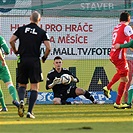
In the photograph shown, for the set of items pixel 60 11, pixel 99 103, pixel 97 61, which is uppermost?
pixel 60 11

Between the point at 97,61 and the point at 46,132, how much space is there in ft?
28.3

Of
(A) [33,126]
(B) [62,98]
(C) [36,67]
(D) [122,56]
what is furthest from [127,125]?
(B) [62,98]

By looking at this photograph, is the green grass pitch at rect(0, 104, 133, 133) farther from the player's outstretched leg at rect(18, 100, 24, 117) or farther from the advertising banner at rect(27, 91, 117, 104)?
the advertising banner at rect(27, 91, 117, 104)

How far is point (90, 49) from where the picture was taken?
16.5 meters

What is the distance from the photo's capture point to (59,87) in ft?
49.6

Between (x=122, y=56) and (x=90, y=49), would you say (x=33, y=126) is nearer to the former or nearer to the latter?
(x=122, y=56)

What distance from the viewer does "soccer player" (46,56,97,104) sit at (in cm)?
1502

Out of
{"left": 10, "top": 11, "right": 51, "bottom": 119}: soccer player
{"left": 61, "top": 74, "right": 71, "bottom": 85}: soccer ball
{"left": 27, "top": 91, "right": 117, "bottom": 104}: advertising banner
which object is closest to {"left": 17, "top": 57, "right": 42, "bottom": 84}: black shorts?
{"left": 10, "top": 11, "right": 51, "bottom": 119}: soccer player

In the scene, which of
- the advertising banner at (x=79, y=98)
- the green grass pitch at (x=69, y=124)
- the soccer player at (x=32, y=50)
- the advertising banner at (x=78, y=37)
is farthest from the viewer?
the advertising banner at (x=78, y=37)

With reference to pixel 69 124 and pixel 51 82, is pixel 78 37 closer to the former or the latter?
pixel 51 82

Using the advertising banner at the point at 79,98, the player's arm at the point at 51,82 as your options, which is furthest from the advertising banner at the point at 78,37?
the player's arm at the point at 51,82

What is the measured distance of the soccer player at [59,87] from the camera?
15.0 metres

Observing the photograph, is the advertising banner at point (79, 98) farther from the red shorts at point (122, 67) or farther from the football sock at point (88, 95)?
the red shorts at point (122, 67)

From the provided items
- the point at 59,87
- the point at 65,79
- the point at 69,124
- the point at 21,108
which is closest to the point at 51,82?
the point at 59,87
